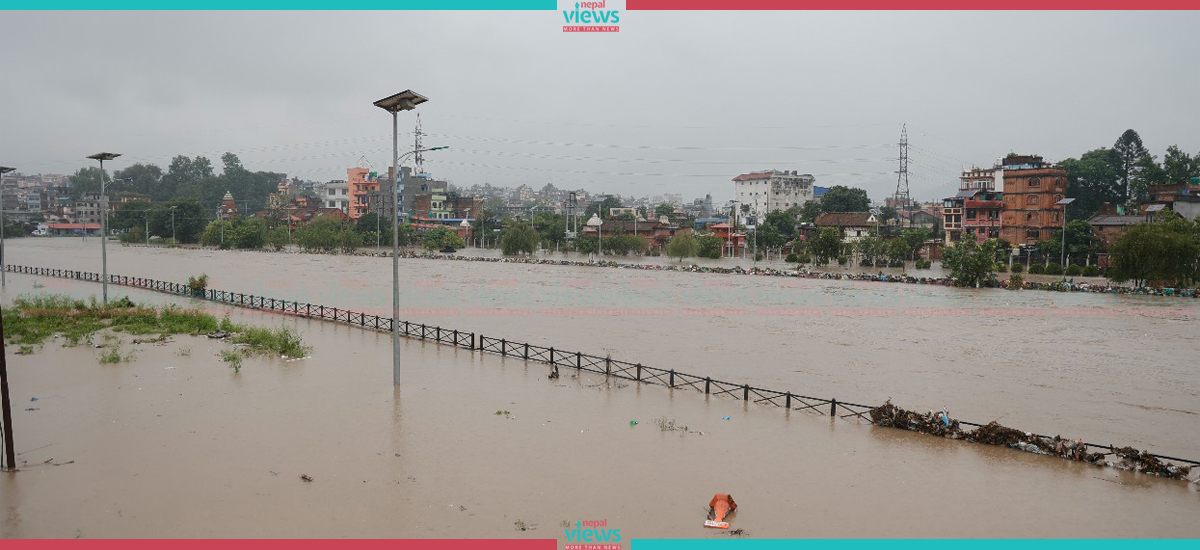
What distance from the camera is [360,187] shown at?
111m

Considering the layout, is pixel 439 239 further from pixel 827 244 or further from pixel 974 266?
pixel 974 266

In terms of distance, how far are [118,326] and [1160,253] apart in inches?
1874

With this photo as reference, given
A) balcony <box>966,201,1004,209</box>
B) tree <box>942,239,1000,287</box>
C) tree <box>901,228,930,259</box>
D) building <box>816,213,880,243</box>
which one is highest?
balcony <box>966,201,1004,209</box>

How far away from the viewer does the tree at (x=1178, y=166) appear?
6475cm

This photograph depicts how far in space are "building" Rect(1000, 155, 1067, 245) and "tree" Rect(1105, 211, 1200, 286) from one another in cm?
1807

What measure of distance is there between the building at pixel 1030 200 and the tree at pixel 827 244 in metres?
14.7

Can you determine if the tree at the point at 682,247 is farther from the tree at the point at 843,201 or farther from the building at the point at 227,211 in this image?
the building at the point at 227,211

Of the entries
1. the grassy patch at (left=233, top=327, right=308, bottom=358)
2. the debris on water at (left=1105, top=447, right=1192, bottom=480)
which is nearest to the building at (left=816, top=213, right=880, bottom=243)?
the grassy patch at (left=233, top=327, right=308, bottom=358)

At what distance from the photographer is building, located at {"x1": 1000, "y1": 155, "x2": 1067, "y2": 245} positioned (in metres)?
59.7

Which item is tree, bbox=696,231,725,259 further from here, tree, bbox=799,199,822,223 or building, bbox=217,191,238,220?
building, bbox=217,191,238,220

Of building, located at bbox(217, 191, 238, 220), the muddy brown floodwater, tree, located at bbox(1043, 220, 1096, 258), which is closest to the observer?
the muddy brown floodwater

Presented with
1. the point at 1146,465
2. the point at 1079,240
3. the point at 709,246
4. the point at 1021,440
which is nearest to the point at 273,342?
the point at 1021,440
